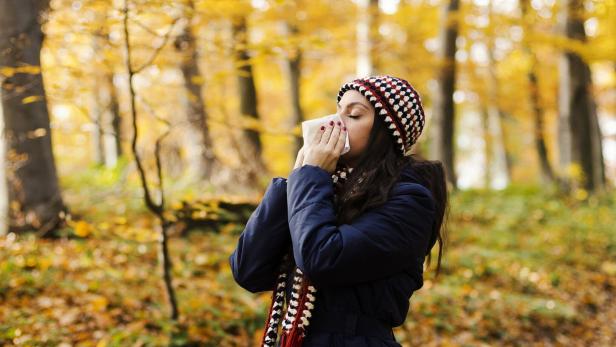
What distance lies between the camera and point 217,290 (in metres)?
5.36

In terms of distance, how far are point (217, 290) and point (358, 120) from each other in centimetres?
369

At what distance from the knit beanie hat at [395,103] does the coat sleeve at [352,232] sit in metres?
0.22

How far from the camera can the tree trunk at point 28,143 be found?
4.75 m

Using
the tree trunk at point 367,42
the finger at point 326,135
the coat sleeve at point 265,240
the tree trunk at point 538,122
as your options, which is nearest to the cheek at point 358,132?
the finger at point 326,135

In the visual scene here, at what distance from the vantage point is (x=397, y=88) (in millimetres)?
2094

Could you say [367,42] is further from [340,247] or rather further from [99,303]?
[340,247]

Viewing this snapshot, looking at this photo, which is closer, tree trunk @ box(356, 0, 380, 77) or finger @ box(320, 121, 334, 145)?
finger @ box(320, 121, 334, 145)

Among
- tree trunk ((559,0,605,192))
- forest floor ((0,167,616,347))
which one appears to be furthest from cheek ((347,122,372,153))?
tree trunk ((559,0,605,192))

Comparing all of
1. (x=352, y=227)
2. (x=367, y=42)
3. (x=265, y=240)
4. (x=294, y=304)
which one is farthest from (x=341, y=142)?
(x=367, y=42)

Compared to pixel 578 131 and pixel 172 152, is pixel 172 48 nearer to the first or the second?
pixel 172 152

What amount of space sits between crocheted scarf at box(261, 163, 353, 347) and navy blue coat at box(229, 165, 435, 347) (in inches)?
1.5

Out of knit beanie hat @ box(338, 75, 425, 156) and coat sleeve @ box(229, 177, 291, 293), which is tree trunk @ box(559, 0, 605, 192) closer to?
knit beanie hat @ box(338, 75, 425, 156)

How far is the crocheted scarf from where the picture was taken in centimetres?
201

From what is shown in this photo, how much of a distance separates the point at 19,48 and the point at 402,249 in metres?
3.79
